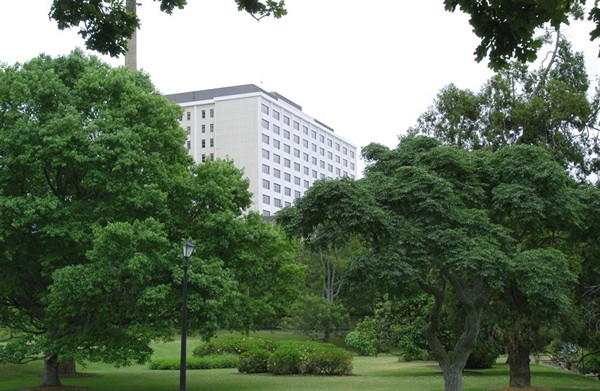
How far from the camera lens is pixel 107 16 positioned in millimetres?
6594

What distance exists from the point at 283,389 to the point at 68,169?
426 inches

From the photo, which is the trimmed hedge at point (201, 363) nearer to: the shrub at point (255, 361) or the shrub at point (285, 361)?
the shrub at point (255, 361)

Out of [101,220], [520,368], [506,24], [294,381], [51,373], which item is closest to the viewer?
[506,24]

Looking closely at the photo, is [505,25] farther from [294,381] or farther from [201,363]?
[201,363]

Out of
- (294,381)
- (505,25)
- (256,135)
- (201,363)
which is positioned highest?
(256,135)

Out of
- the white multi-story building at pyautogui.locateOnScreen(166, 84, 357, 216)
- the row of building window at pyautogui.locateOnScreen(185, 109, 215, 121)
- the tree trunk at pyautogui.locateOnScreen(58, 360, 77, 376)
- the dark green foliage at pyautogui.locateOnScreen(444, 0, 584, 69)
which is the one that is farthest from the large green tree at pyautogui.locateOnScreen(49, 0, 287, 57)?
the row of building window at pyautogui.locateOnScreen(185, 109, 215, 121)

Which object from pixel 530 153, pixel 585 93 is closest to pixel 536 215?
pixel 530 153

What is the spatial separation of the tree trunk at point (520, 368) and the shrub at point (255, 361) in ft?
44.4

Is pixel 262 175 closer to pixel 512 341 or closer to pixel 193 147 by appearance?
pixel 193 147

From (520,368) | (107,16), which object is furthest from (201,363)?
(107,16)

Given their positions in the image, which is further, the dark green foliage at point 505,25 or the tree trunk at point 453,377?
the tree trunk at point 453,377

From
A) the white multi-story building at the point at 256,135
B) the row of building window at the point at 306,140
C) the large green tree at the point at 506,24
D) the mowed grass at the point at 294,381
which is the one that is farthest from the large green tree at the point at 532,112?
the row of building window at the point at 306,140

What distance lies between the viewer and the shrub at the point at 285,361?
109ft

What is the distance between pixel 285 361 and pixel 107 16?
28.5 metres
